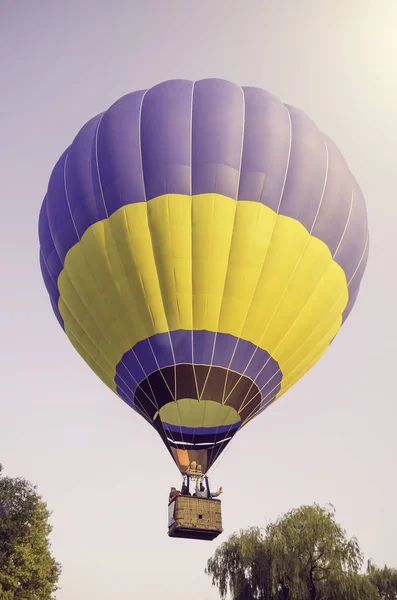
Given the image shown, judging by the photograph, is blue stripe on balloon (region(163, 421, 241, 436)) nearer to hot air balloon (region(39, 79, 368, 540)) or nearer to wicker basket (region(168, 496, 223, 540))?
hot air balloon (region(39, 79, 368, 540))

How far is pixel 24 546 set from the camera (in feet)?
55.6

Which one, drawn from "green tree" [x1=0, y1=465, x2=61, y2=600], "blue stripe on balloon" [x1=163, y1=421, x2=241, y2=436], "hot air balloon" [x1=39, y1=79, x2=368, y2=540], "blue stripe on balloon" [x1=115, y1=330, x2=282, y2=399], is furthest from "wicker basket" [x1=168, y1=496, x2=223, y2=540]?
"green tree" [x1=0, y1=465, x2=61, y2=600]

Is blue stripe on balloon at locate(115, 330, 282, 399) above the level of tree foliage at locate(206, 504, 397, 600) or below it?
above


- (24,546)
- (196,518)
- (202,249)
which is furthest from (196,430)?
(24,546)

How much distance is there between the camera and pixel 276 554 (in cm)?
1858

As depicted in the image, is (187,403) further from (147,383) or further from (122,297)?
(122,297)

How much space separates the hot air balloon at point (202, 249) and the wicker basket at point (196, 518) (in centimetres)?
87

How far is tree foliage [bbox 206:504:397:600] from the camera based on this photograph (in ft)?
57.9

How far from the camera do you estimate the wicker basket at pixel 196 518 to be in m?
9.62

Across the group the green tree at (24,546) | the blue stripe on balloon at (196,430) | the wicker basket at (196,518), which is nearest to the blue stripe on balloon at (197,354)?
the blue stripe on balloon at (196,430)

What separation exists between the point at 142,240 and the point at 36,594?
12.5 m

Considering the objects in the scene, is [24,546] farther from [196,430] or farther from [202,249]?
[202,249]

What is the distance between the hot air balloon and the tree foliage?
9200 mm

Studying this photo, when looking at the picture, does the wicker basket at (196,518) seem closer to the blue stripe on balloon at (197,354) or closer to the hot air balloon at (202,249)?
the hot air balloon at (202,249)
